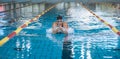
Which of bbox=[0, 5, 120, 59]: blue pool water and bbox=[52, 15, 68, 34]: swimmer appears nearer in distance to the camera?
bbox=[0, 5, 120, 59]: blue pool water

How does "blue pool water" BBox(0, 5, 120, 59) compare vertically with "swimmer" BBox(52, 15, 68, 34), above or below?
below

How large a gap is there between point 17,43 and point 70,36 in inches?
74.9

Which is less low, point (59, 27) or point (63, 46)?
point (59, 27)

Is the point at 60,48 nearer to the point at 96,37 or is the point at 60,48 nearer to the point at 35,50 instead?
the point at 35,50

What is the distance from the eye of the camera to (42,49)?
6.69m

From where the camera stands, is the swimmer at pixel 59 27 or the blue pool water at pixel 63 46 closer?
the blue pool water at pixel 63 46

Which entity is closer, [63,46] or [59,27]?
[63,46]

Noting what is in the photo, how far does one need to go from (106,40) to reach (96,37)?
589mm

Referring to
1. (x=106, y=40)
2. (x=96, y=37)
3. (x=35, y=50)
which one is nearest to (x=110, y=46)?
(x=106, y=40)

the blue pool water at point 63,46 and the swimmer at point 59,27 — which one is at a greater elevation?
the swimmer at point 59,27

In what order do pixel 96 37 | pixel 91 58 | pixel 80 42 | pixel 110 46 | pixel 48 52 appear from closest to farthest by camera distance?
pixel 91 58, pixel 48 52, pixel 110 46, pixel 80 42, pixel 96 37

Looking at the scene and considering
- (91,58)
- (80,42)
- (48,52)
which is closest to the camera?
(91,58)

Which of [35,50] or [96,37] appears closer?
[35,50]

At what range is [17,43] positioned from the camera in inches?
292
